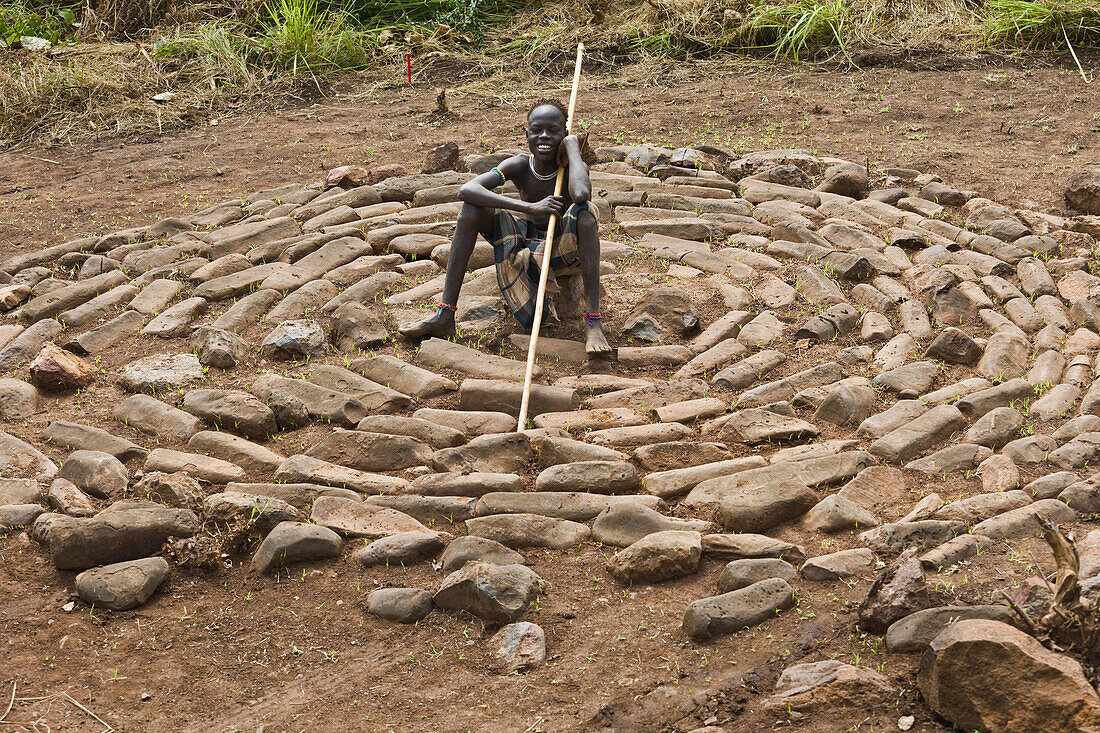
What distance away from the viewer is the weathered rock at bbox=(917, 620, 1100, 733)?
2197mm

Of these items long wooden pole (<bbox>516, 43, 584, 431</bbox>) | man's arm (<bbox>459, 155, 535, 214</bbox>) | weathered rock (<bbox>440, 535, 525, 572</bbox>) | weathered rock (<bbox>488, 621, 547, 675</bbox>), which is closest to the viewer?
weathered rock (<bbox>488, 621, 547, 675</bbox>)

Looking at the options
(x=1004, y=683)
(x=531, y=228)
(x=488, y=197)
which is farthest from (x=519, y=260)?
(x=1004, y=683)

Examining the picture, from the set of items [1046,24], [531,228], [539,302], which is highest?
[1046,24]

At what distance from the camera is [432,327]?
4.43 meters

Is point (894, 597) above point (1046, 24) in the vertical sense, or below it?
below

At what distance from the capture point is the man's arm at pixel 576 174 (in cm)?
424

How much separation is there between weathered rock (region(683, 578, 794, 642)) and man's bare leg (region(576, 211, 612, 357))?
5.30 ft

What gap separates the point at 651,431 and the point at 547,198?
1.15 metres

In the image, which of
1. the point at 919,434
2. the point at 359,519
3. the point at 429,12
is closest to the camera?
the point at 359,519

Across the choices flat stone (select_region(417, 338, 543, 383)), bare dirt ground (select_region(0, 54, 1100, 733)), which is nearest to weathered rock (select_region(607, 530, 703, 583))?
bare dirt ground (select_region(0, 54, 1100, 733))

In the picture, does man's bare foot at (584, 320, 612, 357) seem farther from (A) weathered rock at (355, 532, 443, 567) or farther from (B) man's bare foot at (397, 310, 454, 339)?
(A) weathered rock at (355, 532, 443, 567)

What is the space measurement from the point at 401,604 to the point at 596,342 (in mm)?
1596

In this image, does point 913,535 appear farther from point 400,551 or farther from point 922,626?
point 400,551

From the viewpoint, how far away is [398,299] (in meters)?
4.77
